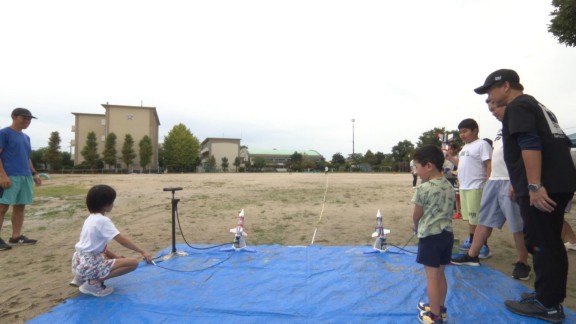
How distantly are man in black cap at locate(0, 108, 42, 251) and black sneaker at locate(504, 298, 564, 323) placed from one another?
Answer: 19.6 feet

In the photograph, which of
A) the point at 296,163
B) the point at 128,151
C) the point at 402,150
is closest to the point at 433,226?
the point at 128,151

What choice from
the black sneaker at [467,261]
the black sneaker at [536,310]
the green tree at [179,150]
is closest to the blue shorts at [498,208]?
the black sneaker at [467,261]

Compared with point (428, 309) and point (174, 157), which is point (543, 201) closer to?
point (428, 309)

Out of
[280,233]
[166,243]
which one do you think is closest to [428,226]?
[280,233]

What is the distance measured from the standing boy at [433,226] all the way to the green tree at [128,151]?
2120 inches

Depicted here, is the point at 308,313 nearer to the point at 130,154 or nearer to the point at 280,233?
the point at 280,233

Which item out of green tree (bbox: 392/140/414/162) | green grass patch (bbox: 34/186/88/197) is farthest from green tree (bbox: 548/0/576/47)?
green tree (bbox: 392/140/414/162)

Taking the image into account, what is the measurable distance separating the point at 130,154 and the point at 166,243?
50610 millimetres

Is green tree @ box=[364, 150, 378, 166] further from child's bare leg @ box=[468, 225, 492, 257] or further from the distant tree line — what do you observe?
child's bare leg @ box=[468, 225, 492, 257]

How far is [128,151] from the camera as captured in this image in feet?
162

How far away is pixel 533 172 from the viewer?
2.28 m

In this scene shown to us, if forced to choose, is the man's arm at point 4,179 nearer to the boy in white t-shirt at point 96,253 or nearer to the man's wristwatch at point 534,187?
the boy in white t-shirt at point 96,253

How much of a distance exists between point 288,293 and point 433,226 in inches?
53.5

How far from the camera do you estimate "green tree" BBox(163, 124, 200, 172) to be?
191 feet
